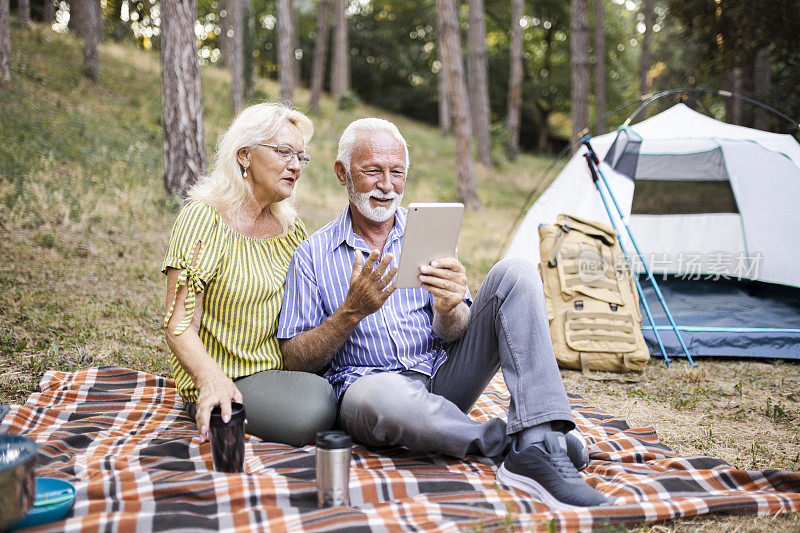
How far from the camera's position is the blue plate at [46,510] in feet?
5.27

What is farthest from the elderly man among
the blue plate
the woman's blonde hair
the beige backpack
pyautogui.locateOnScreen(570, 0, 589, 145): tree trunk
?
pyautogui.locateOnScreen(570, 0, 589, 145): tree trunk

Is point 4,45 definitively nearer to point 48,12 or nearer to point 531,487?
point 48,12

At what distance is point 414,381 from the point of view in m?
2.16

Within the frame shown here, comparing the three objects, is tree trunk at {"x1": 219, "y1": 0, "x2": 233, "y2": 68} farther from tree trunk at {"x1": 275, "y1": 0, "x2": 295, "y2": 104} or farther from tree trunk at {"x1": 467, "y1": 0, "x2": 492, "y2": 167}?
tree trunk at {"x1": 467, "y1": 0, "x2": 492, "y2": 167}

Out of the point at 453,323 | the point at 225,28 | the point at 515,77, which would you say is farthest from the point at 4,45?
the point at 515,77

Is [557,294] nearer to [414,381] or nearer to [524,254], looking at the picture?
[524,254]

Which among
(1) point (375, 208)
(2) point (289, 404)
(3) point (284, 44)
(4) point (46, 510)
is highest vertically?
(3) point (284, 44)

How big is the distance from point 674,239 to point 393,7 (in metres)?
19.7

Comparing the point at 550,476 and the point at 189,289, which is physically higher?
the point at 189,289

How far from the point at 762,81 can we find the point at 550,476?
26.8 ft

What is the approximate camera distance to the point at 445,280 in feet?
6.99

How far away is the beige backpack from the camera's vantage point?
394 cm

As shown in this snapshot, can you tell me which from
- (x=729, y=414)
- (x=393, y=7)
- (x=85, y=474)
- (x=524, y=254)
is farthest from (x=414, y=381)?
(x=393, y=7)

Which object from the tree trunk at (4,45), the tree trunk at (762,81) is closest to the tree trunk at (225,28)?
the tree trunk at (4,45)
